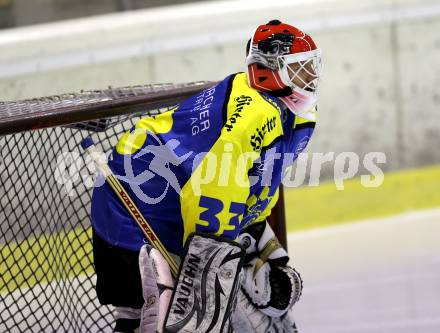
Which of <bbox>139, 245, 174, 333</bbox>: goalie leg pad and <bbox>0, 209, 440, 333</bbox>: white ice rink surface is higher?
<bbox>139, 245, 174, 333</bbox>: goalie leg pad

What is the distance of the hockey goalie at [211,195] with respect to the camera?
7.41 feet

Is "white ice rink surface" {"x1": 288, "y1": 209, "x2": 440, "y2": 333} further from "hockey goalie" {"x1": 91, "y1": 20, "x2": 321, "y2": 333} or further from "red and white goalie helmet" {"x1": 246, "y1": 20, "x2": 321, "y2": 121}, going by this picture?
"red and white goalie helmet" {"x1": 246, "y1": 20, "x2": 321, "y2": 121}

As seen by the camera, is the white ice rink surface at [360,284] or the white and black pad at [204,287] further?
the white ice rink surface at [360,284]

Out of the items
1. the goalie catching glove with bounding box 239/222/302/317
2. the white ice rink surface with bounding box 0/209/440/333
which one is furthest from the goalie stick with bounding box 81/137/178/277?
the white ice rink surface with bounding box 0/209/440/333

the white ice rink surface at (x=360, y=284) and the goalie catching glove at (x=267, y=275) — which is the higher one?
the goalie catching glove at (x=267, y=275)

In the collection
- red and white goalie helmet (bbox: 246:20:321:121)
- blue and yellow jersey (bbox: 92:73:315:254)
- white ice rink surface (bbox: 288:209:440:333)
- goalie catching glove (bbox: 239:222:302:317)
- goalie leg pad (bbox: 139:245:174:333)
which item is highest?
red and white goalie helmet (bbox: 246:20:321:121)

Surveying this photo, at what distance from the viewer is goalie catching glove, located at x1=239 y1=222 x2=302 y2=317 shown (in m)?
2.70

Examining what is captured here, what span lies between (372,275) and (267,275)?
157cm

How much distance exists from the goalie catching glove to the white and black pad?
1.27ft

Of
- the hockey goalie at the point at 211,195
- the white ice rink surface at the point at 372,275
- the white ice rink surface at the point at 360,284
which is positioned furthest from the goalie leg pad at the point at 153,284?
the white ice rink surface at the point at 372,275

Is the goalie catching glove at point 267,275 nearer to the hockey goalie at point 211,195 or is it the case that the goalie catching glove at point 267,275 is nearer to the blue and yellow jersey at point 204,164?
the hockey goalie at point 211,195

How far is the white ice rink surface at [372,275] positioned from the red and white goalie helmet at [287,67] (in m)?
1.36

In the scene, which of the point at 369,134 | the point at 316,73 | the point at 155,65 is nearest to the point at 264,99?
the point at 316,73

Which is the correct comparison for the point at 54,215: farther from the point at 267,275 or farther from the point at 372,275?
the point at 372,275
